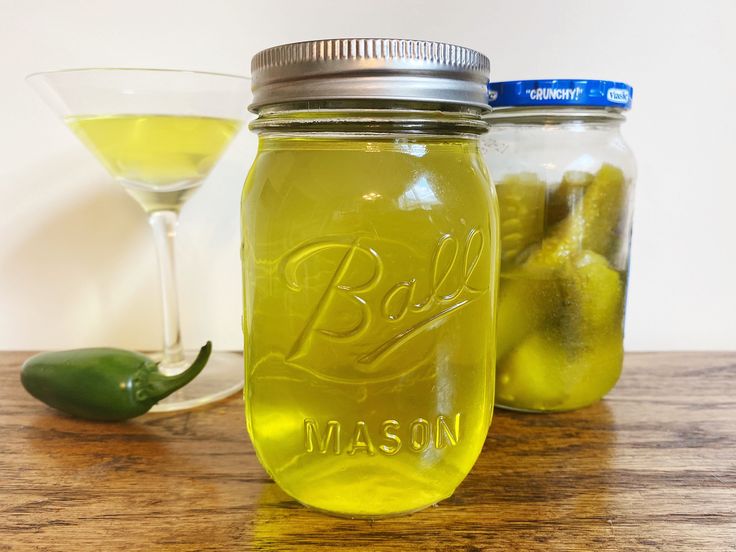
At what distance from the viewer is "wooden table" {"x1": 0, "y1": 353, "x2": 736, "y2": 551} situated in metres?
0.49

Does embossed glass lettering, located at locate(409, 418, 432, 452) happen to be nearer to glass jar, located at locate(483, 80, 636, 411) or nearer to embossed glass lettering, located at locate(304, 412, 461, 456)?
embossed glass lettering, located at locate(304, 412, 461, 456)

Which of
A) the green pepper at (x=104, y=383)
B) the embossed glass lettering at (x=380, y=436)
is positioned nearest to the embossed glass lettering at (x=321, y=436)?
the embossed glass lettering at (x=380, y=436)

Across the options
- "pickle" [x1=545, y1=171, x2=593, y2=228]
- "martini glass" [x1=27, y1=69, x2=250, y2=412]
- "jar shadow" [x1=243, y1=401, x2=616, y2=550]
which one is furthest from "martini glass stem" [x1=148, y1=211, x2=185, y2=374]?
"pickle" [x1=545, y1=171, x2=593, y2=228]

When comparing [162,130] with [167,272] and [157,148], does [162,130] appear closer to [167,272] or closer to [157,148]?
[157,148]

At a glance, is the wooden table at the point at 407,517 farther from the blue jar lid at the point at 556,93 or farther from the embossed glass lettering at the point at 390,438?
the blue jar lid at the point at 556,93

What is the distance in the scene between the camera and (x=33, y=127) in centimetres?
92

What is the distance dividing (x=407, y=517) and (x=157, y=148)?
1.66 ft

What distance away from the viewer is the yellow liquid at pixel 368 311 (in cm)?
47

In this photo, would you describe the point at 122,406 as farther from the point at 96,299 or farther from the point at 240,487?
the point at 96,299

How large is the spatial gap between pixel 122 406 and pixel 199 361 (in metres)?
0.09

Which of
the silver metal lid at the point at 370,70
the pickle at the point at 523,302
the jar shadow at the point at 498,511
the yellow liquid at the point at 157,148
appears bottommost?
the jar shadow at the point at 498,511

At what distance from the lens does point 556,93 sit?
0.63 meters

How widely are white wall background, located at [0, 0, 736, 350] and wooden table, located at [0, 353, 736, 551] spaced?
0.81ft

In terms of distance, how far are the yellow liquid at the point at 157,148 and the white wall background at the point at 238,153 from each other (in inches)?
4.5
